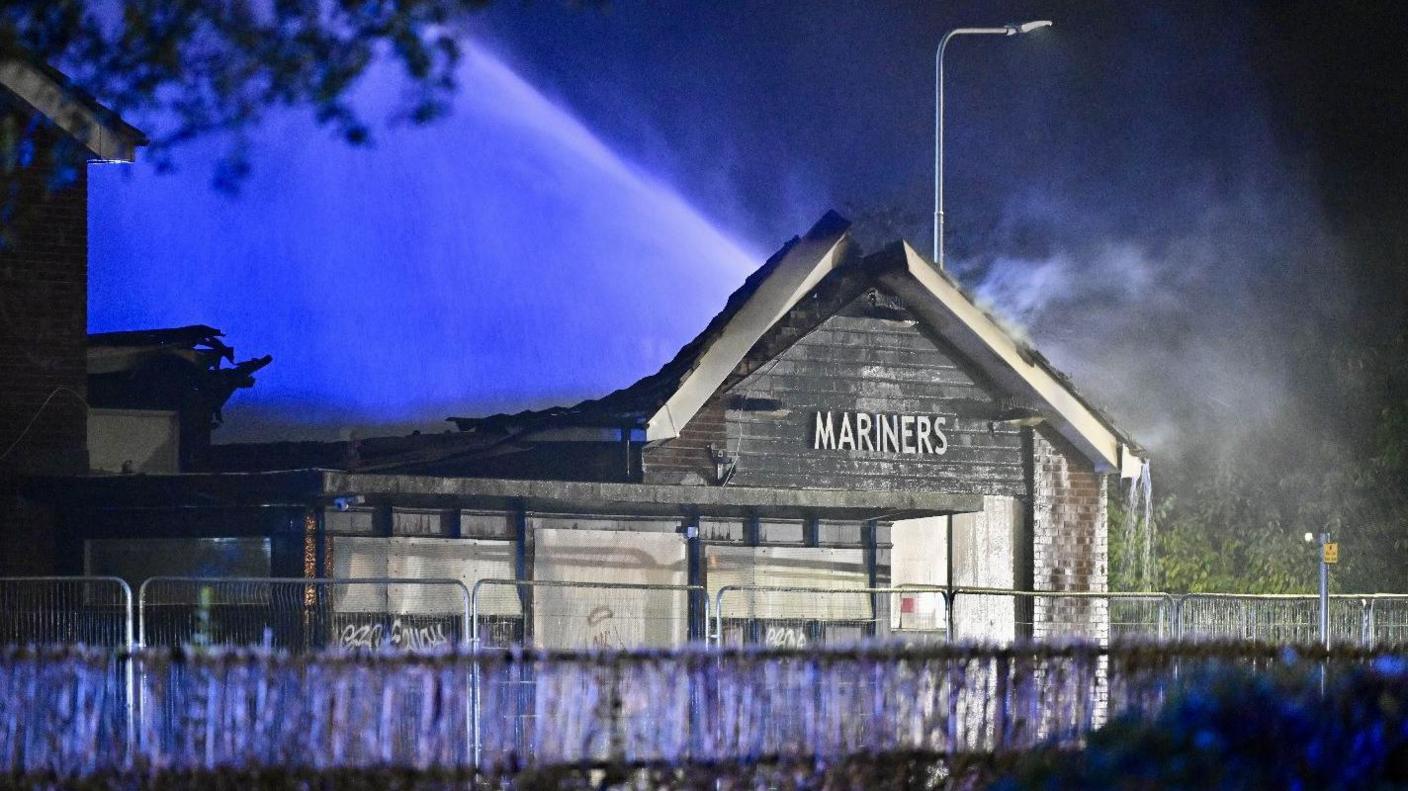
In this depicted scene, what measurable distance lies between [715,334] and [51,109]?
9.13 metres

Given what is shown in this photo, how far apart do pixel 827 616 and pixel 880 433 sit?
3.18 meters

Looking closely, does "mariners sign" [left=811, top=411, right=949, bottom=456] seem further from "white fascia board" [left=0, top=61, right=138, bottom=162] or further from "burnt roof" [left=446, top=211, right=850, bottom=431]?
"white fascia board" [left=0, top=61, right=138, bottom=162]

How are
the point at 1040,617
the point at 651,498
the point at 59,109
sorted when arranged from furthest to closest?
the point at 1040,617, the point at 651,498, the point at 59,109

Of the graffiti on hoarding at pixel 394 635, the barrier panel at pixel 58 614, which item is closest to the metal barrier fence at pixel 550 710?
the barrier panel at pixel 58 614

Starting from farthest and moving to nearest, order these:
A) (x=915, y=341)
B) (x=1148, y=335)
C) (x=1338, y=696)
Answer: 1. (x=1148, y=335)
2. (x=915, y=341)
3. (x=1338, y=696)

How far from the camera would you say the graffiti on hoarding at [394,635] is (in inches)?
871

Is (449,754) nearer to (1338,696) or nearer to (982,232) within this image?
(1338,696)

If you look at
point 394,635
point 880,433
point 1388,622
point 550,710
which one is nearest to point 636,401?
point 880,433

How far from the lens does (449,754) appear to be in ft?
41.5

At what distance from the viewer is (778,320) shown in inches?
1156

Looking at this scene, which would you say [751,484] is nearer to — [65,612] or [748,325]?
[748,325]

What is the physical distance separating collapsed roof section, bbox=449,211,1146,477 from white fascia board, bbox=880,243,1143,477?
15 mm

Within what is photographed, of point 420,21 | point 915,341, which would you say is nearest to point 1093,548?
point 915,341

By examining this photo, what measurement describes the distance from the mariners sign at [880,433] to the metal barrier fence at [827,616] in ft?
7.04
